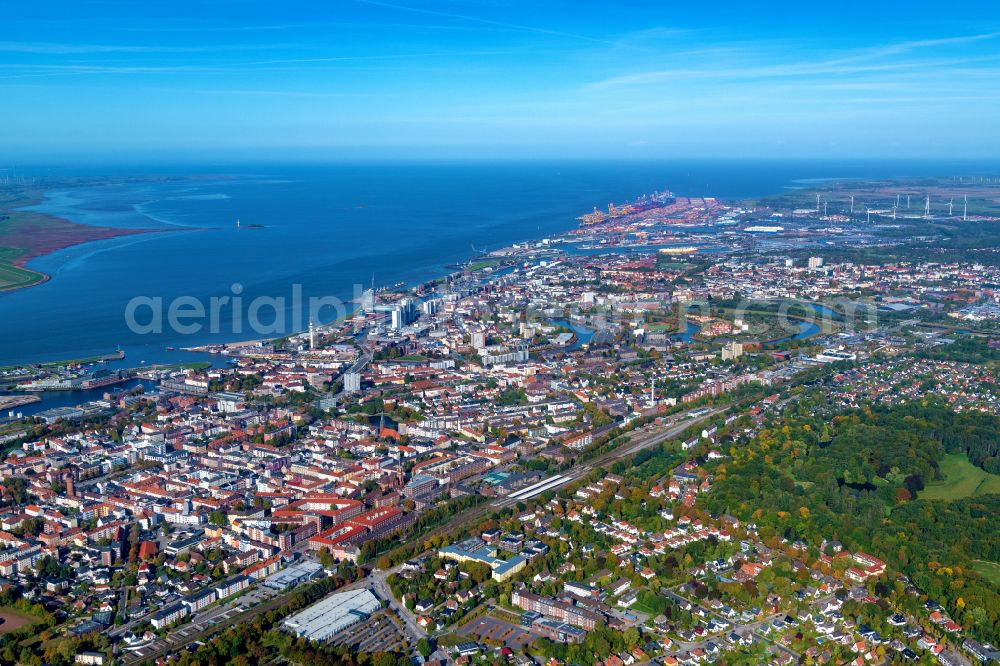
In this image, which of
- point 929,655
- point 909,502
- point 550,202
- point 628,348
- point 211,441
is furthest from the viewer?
point 550,202

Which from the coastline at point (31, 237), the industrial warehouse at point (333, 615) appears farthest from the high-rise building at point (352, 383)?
the coastline at point (31, 237)

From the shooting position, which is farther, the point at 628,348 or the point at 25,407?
the point at 628,348

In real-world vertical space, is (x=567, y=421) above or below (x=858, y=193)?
below

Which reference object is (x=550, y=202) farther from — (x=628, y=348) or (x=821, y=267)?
(x=628, y=348)

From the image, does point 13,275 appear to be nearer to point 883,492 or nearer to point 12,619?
point 12,619

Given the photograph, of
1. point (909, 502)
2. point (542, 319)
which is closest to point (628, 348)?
point (542, 319)

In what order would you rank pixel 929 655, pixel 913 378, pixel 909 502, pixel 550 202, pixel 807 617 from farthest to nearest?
pixel 550 202 < pixel 913 378 < pixel 909 502 < pixel 807 617 < pixel 929 655
